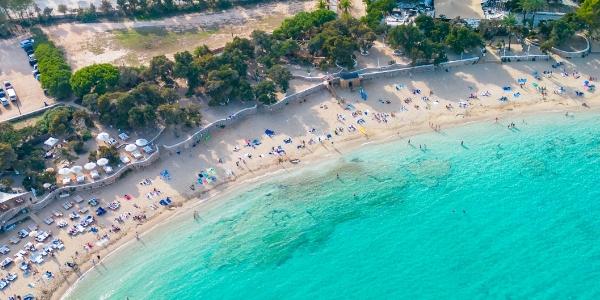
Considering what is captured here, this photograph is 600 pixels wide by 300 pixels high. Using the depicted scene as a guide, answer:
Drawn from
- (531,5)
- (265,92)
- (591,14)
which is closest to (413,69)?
(531,5)

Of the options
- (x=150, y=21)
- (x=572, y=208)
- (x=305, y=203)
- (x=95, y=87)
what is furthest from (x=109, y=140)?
(x=572, y=208)

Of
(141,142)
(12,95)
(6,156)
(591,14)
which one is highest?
(12,95)

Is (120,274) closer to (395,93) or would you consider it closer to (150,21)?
(395,93)

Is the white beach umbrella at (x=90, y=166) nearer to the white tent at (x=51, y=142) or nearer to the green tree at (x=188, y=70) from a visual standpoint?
the white tent at (x=51, y=142)

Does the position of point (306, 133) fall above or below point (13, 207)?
below

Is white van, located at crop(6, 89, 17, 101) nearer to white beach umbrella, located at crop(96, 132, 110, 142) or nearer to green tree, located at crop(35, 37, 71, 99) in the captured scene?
green tree, located at crop(35, 37, 71, 99)

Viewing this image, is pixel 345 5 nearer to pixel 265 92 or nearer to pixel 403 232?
pixel 265 92

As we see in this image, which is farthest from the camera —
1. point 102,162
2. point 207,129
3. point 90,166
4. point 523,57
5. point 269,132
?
point 523,57

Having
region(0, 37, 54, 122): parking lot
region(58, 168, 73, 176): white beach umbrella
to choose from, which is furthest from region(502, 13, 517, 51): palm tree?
region(0, 37, 54, 122): parking lot

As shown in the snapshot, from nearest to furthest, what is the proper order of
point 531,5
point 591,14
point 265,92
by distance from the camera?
1. point 265,92
2. point 591,14
3. point 531,5
